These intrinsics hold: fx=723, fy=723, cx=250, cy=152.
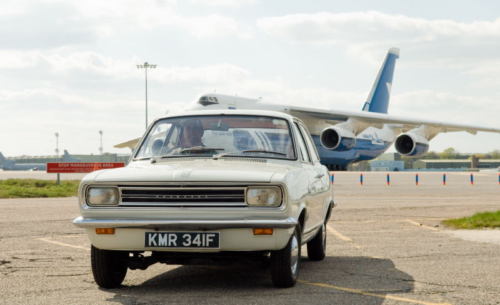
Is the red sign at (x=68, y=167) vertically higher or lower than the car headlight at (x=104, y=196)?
lower

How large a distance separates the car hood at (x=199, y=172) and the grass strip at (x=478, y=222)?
6395 millimetres

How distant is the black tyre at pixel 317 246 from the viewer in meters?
8.34

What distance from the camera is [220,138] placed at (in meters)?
7.21

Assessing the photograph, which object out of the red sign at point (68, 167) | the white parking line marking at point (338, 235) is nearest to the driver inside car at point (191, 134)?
the white parking line marking at point (338, 235)

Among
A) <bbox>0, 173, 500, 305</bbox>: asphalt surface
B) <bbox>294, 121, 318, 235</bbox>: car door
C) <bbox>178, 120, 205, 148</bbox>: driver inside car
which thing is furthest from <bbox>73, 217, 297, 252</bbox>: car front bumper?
<bbox>178, 120, 205, 148</bbox>: driver inside car

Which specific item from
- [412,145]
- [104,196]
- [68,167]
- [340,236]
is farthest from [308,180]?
[412,145]

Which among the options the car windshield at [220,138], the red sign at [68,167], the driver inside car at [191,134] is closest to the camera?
the car windshield at [220,138]

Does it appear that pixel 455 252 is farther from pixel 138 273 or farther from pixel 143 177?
pixel 143 177

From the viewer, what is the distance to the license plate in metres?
5.88

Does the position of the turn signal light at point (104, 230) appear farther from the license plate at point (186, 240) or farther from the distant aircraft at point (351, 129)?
the distant aircraft at point (351, 129)

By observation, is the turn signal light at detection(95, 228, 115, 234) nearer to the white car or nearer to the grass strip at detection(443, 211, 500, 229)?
the white car

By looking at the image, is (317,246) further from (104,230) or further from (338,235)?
(104,230)

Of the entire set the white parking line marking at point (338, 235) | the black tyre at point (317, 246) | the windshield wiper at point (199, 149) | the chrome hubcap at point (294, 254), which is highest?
the windshield wiper at point (199, 149)

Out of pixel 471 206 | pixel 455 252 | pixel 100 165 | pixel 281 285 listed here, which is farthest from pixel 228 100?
pixel 281 285
